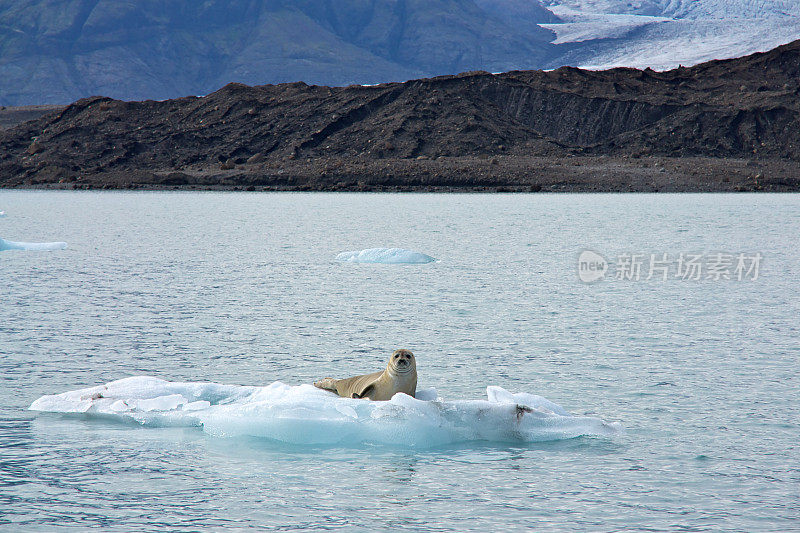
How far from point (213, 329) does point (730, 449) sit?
734cm

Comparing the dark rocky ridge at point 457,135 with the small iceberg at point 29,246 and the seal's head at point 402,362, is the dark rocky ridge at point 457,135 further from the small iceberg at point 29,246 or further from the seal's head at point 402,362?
the seal's head at point 402,362

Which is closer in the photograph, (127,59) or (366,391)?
(366,391)

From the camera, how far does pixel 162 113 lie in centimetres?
7556

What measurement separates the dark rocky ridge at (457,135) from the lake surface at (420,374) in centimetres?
3548

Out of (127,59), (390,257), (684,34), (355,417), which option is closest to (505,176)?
(390,257)

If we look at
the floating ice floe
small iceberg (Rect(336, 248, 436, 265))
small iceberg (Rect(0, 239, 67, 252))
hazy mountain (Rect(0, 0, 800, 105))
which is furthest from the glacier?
the floating ice floe

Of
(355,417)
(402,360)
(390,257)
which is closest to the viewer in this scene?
(355,417)

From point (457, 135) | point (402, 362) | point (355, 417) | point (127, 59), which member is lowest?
point (355, 417)

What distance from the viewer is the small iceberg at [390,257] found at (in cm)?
2056

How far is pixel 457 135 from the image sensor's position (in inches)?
2502

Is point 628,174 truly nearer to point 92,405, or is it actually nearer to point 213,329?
point 213,329

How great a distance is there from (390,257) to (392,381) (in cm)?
1299

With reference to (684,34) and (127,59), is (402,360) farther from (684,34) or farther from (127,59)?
(127,59)

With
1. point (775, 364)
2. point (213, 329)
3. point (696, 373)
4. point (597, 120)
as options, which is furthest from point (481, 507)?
point (597, 120)
